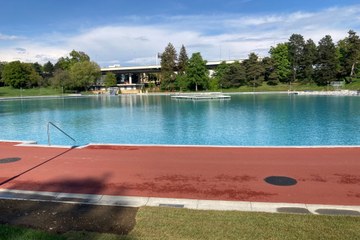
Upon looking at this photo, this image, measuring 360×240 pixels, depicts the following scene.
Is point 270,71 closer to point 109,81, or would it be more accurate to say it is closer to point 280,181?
point 109,81

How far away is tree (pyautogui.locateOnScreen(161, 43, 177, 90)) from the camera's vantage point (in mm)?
81875

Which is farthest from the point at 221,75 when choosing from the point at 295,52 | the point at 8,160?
the point at 8,160

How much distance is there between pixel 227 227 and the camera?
4863mm

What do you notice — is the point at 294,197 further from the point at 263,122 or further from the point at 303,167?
the point at 263,122

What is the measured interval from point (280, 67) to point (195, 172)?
73.4m

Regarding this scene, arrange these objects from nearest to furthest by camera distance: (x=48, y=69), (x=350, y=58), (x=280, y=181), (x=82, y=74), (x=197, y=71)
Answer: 1. (x=280, y=181)
2. (x=350, y=58)
3. (x=197, y=71)
4. (x=82, y=74)
5. (x=48, y=69)

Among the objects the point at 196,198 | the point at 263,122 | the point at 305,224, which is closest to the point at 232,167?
the point at 196,198

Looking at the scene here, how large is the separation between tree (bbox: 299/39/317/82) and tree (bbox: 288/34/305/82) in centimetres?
103

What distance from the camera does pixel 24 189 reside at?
7.55m

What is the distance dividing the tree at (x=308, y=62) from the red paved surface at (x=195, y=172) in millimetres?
67151

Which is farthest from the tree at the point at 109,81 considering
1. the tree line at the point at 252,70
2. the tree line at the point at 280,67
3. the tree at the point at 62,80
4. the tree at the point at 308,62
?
the tree at the point at 308,62

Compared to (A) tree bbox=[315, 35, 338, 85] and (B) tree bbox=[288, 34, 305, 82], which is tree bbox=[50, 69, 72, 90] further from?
(A) tree bbox=[315, 35, 338, 85]

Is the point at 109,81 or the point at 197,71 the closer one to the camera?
the point at 197,71

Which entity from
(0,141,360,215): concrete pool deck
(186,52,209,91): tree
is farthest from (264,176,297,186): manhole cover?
(186,52,209,91): tree
